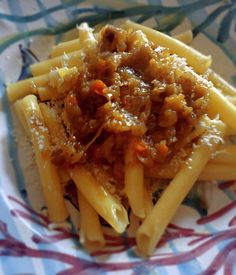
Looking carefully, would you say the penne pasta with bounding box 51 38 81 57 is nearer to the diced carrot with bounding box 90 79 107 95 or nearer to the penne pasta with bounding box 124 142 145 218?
the diced carrot with bounding box 90 79 107 95

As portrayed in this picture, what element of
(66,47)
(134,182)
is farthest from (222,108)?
(66,47)

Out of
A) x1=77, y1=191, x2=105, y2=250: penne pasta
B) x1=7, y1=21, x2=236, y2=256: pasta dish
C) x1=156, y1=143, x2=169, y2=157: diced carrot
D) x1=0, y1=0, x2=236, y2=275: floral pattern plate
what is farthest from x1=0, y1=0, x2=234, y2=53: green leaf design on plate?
x1=77, y1=191, x2=105, y2=250: penne pasta

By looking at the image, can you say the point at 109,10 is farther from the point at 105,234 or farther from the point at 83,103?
the point at 105,234

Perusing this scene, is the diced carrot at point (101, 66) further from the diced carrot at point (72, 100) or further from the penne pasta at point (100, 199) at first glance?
the penne pasta at point (100, 199)

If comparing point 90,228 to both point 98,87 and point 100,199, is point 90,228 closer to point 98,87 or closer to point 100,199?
point 100,199

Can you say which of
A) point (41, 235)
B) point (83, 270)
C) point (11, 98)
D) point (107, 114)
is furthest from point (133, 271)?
point (11, 98)

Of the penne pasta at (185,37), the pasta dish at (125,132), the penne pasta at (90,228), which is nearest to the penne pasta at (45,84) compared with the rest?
the pasta dish at (125,132)
